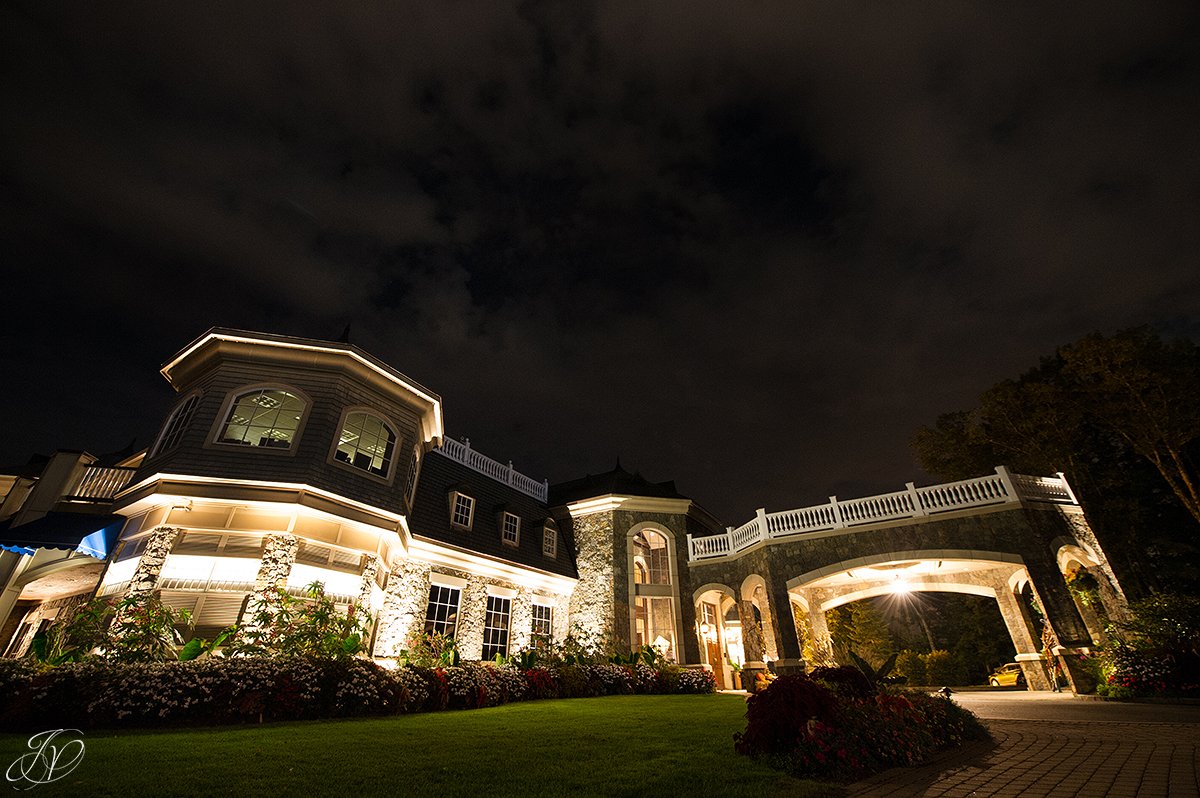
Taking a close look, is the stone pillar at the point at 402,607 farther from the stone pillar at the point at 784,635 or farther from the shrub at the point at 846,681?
the stone pillar at the point at 784,635

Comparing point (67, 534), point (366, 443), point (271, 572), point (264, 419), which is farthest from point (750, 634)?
point (67, 534)

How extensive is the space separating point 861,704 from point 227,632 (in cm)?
1033

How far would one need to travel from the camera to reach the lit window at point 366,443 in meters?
12.3

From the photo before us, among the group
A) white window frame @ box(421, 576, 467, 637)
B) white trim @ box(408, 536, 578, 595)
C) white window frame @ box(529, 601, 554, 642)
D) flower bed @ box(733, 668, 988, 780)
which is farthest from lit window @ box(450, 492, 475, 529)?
flower bed @ box(733, 668, 988, 780)

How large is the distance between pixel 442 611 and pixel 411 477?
4.17m

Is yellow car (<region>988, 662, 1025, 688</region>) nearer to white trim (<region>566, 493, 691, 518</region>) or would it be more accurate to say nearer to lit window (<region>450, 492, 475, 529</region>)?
white trim (<region>566, 493, 691, 518</region>)

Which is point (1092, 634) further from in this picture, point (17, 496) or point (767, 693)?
point (17, 496)

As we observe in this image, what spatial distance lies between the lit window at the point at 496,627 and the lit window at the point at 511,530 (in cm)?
196

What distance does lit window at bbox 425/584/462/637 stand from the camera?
14133 millimetres

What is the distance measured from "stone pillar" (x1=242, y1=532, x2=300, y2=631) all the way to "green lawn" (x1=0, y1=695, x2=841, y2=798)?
9.76 ft

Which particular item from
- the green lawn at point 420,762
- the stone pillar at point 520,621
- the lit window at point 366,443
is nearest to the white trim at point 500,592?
the stone pillar at point 520,621

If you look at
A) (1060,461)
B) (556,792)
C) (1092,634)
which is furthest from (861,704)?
(1060,461)

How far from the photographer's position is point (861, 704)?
6.11 meters

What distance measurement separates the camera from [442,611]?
14523 mm
